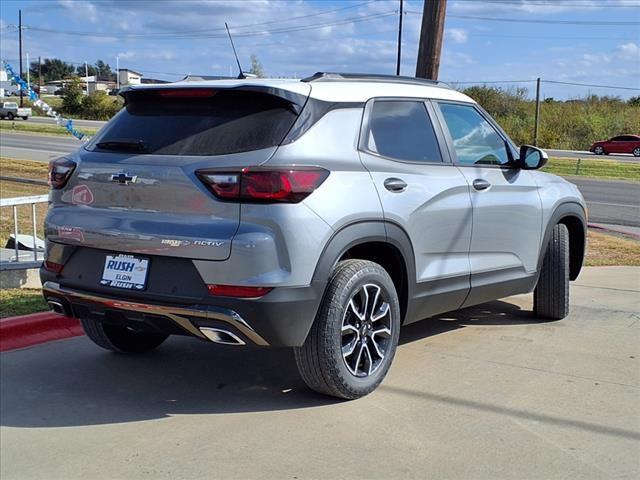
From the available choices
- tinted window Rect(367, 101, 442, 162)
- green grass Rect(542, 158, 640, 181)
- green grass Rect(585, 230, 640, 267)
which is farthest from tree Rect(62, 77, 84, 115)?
tinted window Rect(367, 101, 442, 162)

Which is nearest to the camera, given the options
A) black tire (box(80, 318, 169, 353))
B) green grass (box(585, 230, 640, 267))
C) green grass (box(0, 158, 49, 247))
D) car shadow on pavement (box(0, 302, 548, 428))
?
car shadow on pavement (box(0, 302, 548, 428))

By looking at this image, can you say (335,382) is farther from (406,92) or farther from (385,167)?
(406,92)

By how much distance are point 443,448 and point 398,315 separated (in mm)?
1018

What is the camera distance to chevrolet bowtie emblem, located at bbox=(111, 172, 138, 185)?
412 centimetres

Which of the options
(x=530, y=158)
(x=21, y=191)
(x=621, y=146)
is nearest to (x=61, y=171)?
(x=530, y=158)

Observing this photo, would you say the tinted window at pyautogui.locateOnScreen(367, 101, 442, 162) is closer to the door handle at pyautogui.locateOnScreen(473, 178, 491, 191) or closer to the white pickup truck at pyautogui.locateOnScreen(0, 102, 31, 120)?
the door handle at pyautogui.locateOnScreen(473, 178, 491, 191)

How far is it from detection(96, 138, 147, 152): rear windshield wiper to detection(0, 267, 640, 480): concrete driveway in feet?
4.93

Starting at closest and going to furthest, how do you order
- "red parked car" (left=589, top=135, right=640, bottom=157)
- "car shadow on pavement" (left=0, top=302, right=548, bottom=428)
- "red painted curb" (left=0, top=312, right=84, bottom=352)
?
"car shadow on pavement" (left=0, top=302, right=548, bottom=428)
"red painted curb" (left=0, top=312, right=84, bottom=352)
"red parked car" (left=589, top=135, right=640, bottom=157)

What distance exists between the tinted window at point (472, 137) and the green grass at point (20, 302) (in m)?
3.48

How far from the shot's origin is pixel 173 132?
4.22 meters

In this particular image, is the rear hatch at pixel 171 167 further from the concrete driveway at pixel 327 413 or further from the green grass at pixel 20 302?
the green grass at pixel 20 302

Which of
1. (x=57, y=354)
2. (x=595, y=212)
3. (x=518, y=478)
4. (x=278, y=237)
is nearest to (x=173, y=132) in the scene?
(x=278, y=237)

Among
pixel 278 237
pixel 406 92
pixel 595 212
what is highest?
pixel 406 92

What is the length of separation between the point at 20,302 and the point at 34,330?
23.8 inches
